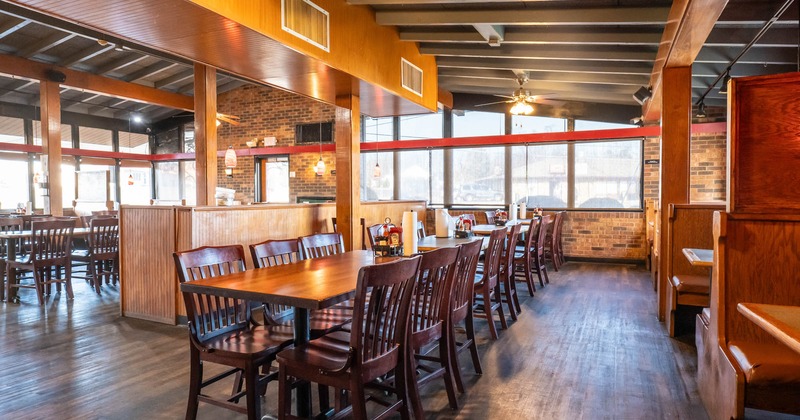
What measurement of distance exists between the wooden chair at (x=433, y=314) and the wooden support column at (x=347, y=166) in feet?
9.36

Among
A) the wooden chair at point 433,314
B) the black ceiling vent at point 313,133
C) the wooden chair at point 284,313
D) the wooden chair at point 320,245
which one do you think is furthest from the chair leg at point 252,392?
the black ceiling vent at point 313,133

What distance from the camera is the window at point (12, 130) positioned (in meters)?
9.73

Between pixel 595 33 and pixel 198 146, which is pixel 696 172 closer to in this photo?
pixel 595 33

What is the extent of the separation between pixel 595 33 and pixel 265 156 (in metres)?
7.86

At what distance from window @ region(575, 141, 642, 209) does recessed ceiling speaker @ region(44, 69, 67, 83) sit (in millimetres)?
8477

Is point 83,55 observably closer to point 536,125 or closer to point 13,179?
point 13,179

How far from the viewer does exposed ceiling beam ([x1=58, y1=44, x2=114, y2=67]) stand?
25.1ft

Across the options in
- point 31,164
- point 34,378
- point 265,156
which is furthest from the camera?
point 265,156

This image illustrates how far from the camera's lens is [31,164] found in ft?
33.3

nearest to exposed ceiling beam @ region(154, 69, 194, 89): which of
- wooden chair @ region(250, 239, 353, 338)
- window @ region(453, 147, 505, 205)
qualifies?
window @ region(453, 147, 505, 205)

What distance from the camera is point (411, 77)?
5.96m

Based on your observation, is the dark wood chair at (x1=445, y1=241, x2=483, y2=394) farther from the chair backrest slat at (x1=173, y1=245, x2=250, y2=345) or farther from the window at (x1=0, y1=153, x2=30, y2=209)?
the window at (x1=0, y1=153, x2=30, y2=209)

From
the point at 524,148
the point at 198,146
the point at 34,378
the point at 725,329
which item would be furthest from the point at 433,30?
the point at 34,378

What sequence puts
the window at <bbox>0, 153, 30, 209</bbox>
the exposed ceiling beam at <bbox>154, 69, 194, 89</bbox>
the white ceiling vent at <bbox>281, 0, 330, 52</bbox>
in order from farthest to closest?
1. the window at <bbox>0, 153, 30, 209</bbox>
2. the exposed ceiling beam at <bbox>154, 69, 194, 89</bbox>
3. the white ceiling vent at <bbox>281, 0, 330, 52</bbox>
